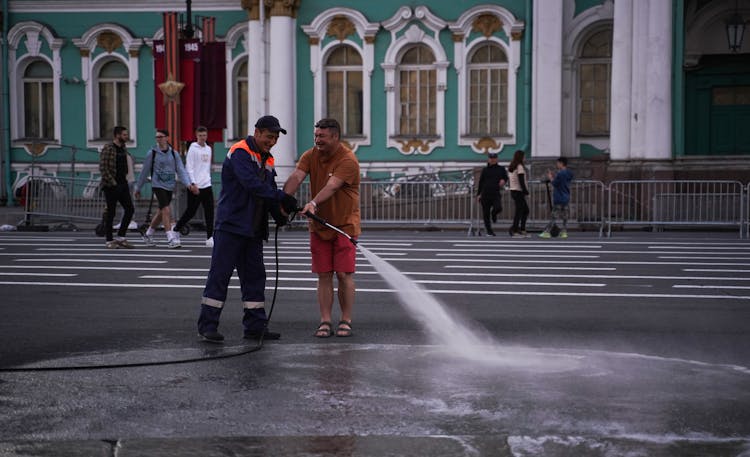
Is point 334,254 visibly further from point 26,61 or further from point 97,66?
point 26,61

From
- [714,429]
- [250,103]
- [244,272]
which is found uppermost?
[250,103]

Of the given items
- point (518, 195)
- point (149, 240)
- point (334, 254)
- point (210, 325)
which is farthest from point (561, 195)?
point (210, 325)

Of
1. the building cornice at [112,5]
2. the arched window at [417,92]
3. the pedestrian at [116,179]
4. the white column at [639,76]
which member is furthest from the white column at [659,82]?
the pedestrian at [116,179]

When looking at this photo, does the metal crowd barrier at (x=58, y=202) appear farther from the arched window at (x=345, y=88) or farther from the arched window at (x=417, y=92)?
the arched window at (x=417, y=92)

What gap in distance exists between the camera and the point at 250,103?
32.0 m

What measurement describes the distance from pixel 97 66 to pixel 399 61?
30.9 ft

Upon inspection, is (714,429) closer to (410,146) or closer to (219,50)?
(219,50)

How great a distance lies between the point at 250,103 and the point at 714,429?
88.6 feet

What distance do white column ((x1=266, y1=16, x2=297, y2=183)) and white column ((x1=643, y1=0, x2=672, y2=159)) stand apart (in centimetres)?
1012

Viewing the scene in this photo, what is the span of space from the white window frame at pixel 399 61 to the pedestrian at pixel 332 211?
2239cm

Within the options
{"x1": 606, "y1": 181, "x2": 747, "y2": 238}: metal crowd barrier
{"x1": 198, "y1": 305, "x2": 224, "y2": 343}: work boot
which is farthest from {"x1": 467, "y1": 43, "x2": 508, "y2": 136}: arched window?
{"x1": 198, "y1": 305, "x2": 224, "y2": 343}: work boot

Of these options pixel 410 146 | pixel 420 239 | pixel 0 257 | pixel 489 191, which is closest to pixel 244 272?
pixel 0 257

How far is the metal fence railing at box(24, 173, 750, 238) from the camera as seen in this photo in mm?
23672

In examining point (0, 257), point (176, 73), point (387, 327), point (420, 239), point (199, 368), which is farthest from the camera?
point (176, 73)
